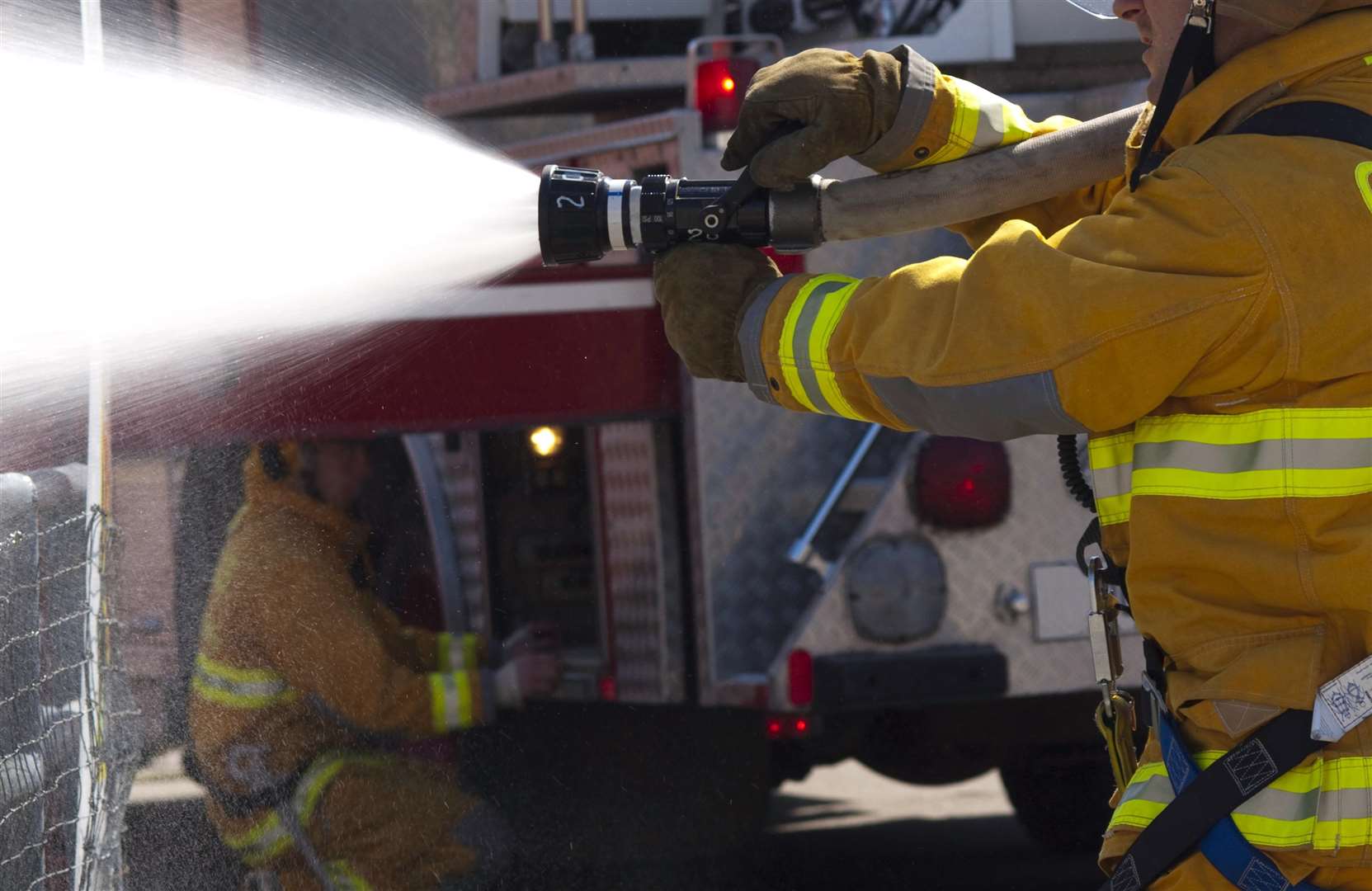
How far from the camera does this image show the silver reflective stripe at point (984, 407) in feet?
5.74

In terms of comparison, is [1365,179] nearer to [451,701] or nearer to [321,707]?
[321,707]

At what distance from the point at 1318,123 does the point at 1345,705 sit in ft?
2.10

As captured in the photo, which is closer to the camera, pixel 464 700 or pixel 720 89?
pixel 464 700

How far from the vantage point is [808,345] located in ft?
6.39

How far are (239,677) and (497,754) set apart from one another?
81 cm

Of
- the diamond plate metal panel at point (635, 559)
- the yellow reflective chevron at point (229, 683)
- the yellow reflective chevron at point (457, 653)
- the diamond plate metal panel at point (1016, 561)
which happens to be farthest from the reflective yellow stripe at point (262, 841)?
the diamond plate metal panel at point (1016, 561)

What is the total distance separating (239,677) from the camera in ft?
10.6

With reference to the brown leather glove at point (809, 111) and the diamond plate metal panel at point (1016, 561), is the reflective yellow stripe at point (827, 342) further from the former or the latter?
the diamond plate metal panel at point (1016, 561)

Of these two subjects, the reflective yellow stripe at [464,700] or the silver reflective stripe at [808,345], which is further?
the reflective yellow stripe at [464,700]

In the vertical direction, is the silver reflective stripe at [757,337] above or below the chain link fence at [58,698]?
above

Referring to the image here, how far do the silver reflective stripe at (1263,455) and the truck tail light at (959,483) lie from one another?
1989 mm

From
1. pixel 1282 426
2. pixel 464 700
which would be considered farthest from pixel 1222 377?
pixel 464 700

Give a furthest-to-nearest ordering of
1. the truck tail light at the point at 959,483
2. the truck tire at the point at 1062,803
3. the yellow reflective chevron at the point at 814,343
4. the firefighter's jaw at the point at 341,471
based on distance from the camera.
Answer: the truck tire at the point at 1062,803 < the truck tail light at the point at 959,483 < the firefighter's jaw at the point at 341,471 < the yellow reflective chevron at the point at 814,343

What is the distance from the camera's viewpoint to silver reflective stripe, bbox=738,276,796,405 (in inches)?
79.4
